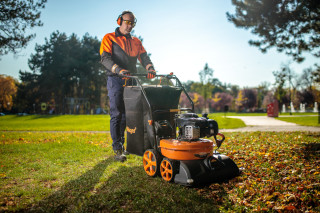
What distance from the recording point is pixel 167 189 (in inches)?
139

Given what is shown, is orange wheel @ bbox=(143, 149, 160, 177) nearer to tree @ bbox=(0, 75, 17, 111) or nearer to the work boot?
the work boot

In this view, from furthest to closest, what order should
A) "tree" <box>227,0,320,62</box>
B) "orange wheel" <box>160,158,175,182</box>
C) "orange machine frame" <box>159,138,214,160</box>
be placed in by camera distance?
"tree" <box>227,0,320,62</box>, "orange wheel" <box>160,158,175,182</box>, "orange machine frame" <box>159,138,214,160</box>

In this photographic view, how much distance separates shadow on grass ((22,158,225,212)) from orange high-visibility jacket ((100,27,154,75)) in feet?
7.35

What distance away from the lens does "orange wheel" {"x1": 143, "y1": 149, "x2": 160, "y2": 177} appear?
13.1 ft

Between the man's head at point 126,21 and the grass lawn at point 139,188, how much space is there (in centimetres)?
282

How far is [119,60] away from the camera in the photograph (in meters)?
5.33

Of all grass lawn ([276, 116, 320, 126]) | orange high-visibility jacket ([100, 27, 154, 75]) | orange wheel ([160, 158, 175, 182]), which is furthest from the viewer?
grass lawn ([276, 116, 320, 126])

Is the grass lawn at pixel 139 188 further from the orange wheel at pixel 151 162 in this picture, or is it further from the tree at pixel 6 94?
the tree at pixel 6 94

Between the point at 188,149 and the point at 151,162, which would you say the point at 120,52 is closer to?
the point at 151,162

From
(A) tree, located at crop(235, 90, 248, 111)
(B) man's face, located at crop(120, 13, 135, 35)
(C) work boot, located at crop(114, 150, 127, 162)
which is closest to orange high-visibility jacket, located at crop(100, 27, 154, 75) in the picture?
(B) man's face, located at crop(120, 13, 135, 35)

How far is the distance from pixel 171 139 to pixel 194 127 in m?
0.51

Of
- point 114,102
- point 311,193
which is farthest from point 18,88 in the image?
point 311,193

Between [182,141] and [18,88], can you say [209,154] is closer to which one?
[182,141]

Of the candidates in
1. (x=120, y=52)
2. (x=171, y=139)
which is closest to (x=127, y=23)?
(x=120, y=52)
